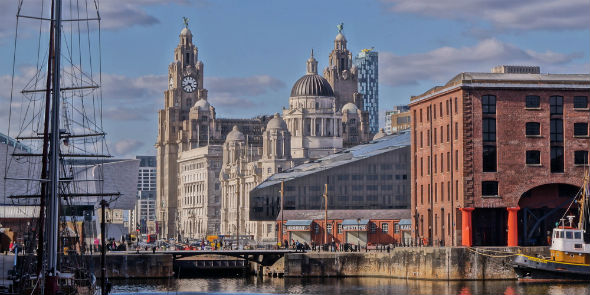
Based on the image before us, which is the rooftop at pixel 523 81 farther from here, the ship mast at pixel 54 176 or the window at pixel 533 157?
the ship mast at pixel 54 176

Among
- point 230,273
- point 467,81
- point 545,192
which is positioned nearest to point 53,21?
point 467,81

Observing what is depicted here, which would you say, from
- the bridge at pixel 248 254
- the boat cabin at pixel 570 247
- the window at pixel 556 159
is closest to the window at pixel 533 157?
the window at pixel 556 159

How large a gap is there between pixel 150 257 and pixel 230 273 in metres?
17.2

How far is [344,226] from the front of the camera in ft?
596

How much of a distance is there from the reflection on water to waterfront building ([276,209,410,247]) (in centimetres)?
4819

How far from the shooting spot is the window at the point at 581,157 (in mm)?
120938

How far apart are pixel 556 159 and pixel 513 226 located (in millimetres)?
7848

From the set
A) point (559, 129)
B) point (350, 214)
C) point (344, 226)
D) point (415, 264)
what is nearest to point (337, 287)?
point (415, 264)

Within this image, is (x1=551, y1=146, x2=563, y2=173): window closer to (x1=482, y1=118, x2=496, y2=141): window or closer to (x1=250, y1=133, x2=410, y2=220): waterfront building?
(x1=482, y1=118, x2=496, y2=141): window

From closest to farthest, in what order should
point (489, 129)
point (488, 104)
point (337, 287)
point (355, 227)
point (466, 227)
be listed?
point (337, 287) < point (466, 227) < point (488, 104) < point (489, 129) < point (355, 227)

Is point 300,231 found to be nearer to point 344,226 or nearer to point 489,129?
point 344,226

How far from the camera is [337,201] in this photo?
19475 cm

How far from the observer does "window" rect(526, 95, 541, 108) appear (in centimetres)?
12088

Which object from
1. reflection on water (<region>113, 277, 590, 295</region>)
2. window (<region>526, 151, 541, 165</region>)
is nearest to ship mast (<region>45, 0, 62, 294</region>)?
reflection on water (<region>113, 277, 590, 295</region>)
